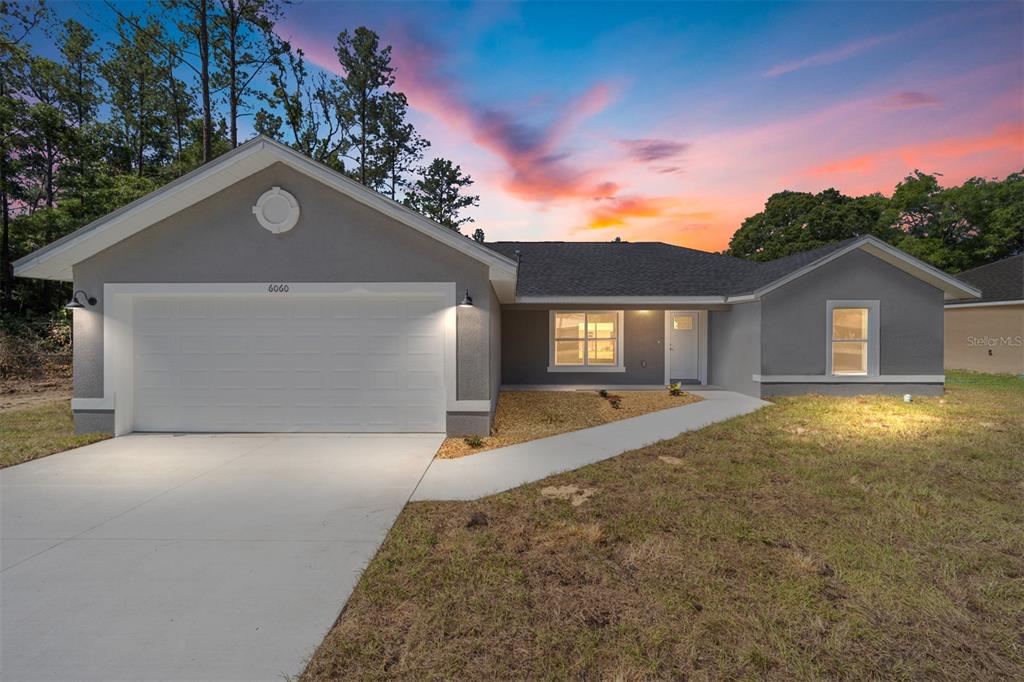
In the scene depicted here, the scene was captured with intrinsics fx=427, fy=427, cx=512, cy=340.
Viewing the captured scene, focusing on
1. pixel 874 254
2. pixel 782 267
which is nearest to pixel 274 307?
pixel 782 267

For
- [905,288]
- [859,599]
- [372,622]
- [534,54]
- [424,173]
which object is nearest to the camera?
[372,622]

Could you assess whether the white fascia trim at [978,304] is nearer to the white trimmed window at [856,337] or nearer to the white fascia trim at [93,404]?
the white trimmed window at [856,337]

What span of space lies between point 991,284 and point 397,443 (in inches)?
913

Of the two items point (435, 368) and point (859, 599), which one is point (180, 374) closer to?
point (435, 368)

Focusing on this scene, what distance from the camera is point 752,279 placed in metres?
11.8

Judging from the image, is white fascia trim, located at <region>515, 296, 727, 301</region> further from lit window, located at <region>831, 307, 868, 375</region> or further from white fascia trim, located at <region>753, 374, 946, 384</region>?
lit window, located at <region>831, 307, 868, 375</region>

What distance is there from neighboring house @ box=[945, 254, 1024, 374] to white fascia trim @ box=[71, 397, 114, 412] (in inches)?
978

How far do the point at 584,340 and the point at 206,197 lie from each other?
9728mm

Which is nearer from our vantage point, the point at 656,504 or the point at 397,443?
the point at 656,504

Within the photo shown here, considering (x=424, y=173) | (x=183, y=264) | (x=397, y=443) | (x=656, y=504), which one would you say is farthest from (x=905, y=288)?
(x=424, y=173)

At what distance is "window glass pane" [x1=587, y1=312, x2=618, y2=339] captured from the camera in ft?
42.8

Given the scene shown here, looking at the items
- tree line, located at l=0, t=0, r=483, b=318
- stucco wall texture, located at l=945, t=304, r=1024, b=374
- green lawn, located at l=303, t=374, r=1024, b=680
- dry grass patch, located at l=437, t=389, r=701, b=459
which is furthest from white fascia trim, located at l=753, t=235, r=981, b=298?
tree line, located at l=0, t=0, r=483, b=318

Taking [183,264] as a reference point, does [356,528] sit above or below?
below

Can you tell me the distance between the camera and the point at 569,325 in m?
13.1
